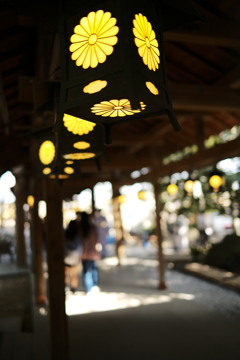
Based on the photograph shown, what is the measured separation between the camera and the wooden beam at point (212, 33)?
121 inches

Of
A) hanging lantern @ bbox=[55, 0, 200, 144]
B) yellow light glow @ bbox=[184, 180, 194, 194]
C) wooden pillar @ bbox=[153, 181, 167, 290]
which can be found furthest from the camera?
yellow light glow @ bbox=[184, 180, 194, 194]

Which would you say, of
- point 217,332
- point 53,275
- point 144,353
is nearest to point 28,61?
point 53,275

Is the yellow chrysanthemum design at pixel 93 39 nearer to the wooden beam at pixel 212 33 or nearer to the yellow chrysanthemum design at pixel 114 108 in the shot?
the yellow chrysanthemum design at pixel 114 108

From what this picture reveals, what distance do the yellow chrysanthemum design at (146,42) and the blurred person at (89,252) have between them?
5.91 meters

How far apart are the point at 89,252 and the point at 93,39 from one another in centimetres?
619

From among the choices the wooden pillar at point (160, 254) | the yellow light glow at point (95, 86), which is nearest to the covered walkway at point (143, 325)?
the wooden pillar at point (160, 254)

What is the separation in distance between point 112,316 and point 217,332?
186 cm

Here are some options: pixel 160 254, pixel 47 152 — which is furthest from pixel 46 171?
pixel 160 254

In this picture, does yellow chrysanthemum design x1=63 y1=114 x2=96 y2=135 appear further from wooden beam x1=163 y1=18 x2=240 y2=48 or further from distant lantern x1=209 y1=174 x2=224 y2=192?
distant lantern x1=209 y1=174 x2=224 y2=192

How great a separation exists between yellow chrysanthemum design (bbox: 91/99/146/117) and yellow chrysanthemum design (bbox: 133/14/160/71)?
0.65ft

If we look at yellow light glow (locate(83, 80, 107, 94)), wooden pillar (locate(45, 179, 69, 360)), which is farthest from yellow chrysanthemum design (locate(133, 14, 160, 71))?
wooden pillar (locate(45, 179, 69, 360))

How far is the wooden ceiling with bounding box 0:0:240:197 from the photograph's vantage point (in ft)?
10.4

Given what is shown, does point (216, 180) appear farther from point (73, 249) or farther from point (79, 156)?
point (79, 156)

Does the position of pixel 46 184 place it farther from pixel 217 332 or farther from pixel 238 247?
pixel 238 247
